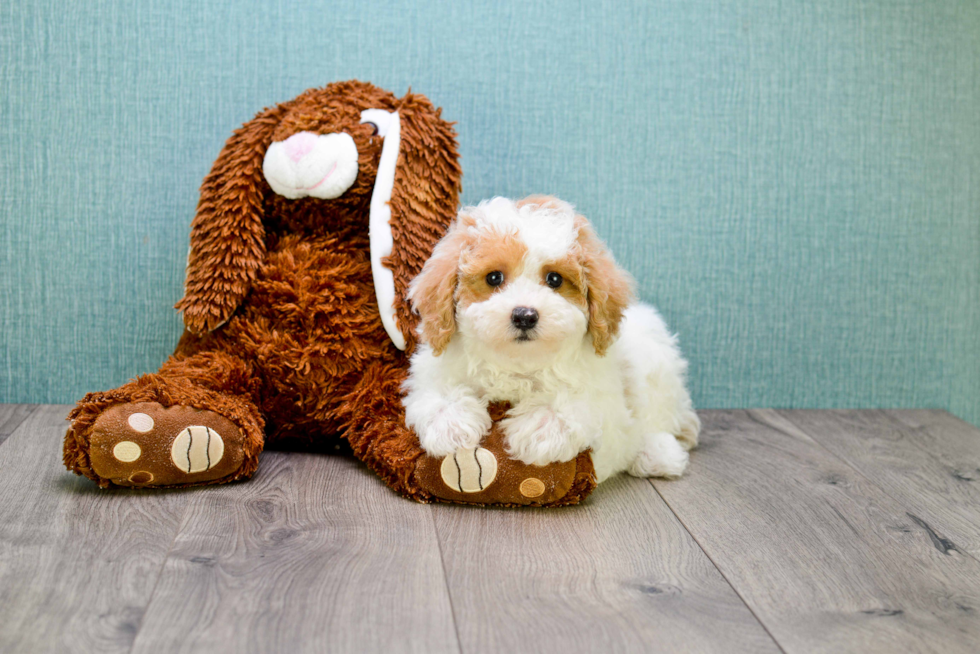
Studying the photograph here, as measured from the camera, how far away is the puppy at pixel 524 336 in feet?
4.08

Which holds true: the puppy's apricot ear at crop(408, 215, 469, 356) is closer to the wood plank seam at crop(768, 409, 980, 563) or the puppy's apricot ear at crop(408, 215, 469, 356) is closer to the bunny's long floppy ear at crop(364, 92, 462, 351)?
the bunny's long floppy ear at crop(364, 92, 462, 351)

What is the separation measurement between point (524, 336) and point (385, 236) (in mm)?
399

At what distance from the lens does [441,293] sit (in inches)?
50.6

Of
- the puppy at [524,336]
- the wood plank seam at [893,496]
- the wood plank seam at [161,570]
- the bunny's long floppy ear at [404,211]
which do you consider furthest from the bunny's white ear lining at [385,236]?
the wood plank seam at [893,496]

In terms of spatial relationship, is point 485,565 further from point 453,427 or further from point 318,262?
point 318,262

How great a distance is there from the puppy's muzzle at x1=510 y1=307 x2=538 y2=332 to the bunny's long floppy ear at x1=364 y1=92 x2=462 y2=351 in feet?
1.07

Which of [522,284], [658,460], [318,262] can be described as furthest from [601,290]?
[318,262]

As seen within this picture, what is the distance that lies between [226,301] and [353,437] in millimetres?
325

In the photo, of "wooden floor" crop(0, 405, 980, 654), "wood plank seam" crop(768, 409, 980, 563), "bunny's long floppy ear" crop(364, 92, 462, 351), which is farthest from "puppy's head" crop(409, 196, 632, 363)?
"wood plank seam" crop(768, 409, 980, 563)

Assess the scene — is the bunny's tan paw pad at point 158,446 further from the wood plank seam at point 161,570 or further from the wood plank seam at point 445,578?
the wood plank seam at point 445,578

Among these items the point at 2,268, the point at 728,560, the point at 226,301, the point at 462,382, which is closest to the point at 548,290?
the point at 462,382

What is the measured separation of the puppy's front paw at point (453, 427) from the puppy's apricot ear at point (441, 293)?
9cm

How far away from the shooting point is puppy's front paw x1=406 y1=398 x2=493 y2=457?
129cm

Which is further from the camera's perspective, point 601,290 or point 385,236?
point 385,236
